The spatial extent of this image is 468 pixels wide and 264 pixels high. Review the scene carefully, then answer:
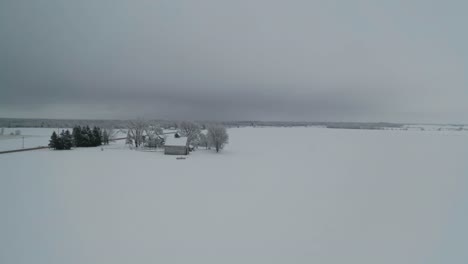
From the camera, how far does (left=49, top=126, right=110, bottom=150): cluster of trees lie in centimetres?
3394

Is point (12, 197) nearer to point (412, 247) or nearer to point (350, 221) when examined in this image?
point (350, 221)

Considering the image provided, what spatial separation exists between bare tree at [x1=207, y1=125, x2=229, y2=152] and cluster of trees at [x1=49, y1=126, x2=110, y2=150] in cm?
1898

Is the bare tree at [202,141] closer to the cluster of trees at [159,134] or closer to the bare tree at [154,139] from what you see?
the cluster of trees at [159,134]

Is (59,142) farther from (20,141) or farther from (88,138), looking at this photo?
(20,141)

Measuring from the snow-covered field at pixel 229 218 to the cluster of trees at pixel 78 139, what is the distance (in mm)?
17278

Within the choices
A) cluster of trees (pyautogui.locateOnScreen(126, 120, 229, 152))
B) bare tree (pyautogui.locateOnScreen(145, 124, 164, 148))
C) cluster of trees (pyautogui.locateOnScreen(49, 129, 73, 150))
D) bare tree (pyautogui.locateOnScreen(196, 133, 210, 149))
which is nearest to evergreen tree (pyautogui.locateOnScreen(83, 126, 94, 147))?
→ cluster of trees (pyautogui.locateOnScreen(49, 129, 73, 150))

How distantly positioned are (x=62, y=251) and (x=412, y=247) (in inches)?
428

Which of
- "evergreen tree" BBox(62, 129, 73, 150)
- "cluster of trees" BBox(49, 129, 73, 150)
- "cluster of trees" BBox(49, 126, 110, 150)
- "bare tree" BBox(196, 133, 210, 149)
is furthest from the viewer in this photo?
"bare tree" BBox(196, 133, 210, 149)

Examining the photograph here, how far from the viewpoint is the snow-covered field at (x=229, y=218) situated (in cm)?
745

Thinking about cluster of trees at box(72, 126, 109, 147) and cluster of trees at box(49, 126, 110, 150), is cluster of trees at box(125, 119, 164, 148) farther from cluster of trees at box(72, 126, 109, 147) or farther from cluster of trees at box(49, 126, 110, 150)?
cluster of trees at box(49, 126, 110, 150)

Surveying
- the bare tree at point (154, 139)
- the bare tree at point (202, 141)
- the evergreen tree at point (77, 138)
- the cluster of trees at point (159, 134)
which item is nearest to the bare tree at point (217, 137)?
the cluster of trees at point (159, 134)

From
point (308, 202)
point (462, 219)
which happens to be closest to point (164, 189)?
point (308, 202)

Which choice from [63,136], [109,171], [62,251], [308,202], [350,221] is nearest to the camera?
[62,251]

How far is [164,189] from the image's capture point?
1441 cm
